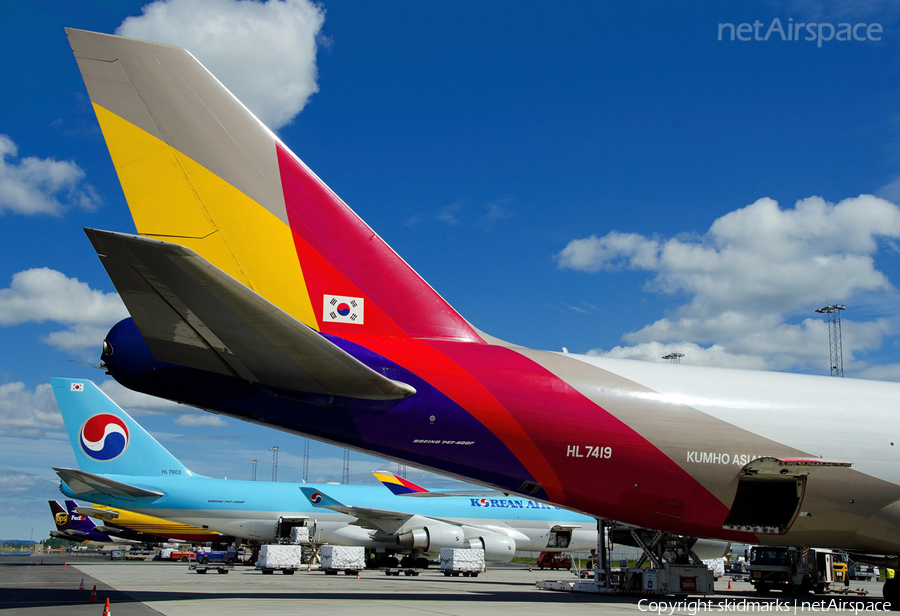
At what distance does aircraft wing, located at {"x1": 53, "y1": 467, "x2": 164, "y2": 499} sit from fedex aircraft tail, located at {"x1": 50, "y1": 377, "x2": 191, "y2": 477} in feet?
4.13

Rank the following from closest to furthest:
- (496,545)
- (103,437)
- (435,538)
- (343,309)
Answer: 1. (343,309)
2. (435,538)
3. (496,545)
4. (103,437)

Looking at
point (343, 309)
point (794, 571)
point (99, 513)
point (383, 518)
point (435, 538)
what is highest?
point (343, 309)

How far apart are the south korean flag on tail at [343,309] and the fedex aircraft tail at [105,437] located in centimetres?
2158

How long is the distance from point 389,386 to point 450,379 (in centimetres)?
106

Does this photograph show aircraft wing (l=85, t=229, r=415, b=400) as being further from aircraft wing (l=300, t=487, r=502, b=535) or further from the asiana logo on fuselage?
the asiana logo on fuselage

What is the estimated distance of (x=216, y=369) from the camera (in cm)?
917

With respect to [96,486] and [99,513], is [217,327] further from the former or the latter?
[99,513]

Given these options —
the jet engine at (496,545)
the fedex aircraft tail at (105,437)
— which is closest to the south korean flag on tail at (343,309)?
the jet engine at (496,545)

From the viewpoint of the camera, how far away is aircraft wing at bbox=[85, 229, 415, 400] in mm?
6742

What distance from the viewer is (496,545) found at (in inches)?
1171

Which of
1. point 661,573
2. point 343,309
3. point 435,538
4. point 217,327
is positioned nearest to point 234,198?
point 343,309

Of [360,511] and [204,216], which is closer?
[204,216]

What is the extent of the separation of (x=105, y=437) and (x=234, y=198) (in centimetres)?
2448

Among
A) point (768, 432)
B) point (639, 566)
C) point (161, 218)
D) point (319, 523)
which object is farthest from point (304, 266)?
point (319, 523)
